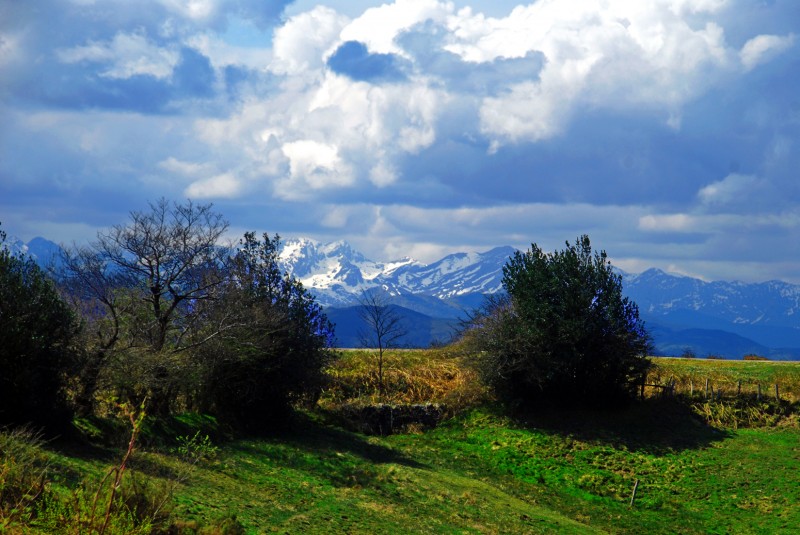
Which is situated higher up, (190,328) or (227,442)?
(190,328)

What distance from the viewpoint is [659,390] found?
2116 inches

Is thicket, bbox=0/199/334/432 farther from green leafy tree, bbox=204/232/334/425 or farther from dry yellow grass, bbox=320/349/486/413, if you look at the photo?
dry yellow grass, bbox=320/349/486/413

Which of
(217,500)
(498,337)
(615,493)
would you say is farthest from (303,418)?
(217,500)

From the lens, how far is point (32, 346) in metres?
27.9

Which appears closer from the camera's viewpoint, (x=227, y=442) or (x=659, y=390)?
(x=227, y=442)

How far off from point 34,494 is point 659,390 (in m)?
46.1

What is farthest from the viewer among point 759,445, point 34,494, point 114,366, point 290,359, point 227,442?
point 759,445

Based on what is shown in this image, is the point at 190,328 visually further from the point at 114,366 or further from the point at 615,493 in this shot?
the point at 615,493

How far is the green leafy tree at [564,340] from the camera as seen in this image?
50.7m

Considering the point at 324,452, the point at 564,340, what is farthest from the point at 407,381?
the point at 324,452

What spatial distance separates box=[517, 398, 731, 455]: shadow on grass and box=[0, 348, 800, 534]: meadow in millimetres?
140

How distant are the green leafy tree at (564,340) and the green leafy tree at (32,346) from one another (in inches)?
1167

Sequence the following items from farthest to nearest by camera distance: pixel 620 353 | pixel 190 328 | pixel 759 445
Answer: pixel 620 353 < pixel 759 445 < pixel 190 328

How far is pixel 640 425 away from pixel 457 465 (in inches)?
569
